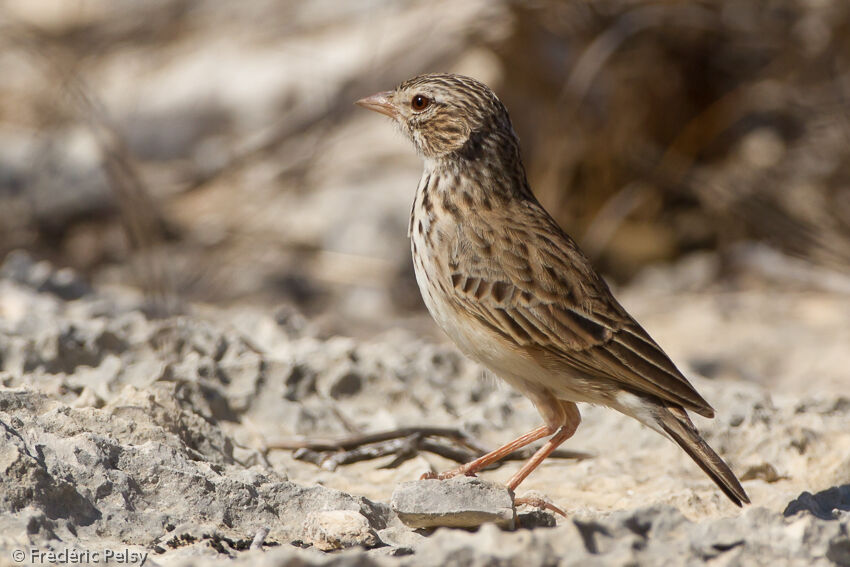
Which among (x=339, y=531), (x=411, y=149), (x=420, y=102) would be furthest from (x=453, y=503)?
(x=411, y=149)

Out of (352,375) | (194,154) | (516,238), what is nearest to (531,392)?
(516,238)

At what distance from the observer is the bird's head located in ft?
13.7

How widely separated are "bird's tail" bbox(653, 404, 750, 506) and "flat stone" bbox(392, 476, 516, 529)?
0.63 meters

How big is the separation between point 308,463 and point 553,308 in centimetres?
100

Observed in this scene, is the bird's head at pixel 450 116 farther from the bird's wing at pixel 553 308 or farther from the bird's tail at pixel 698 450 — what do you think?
the bird's tail at pixel 698 450

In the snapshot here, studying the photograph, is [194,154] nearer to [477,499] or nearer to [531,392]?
[531,392]

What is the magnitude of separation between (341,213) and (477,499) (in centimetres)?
538

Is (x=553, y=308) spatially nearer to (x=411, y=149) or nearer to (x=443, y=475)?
(x=443, y=475)

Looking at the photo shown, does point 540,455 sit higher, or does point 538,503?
point 540,455

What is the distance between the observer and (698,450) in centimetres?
331

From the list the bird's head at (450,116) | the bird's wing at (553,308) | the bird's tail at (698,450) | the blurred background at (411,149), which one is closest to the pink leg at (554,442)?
the bird's wing at (553,308)

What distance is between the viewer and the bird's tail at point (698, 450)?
3164 mm

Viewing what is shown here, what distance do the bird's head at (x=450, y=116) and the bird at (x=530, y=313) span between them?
7 cm

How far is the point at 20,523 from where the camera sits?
→ 8.44 feet
